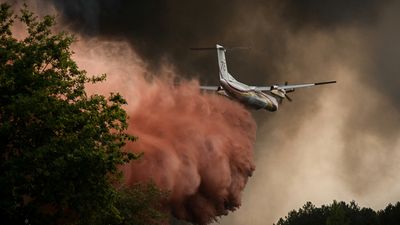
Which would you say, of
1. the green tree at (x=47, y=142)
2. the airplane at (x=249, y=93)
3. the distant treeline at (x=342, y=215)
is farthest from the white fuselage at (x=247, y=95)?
the distant treeline at (x=342, y=215)

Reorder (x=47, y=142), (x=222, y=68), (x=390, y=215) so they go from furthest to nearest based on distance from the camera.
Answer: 1. (x=390, y=215)
2. (x=222, y=68)
3. (x=47, y=142)

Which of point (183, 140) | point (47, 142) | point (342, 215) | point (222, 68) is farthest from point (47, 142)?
point (342, 215)

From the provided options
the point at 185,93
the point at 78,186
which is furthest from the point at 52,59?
the point at 185,93

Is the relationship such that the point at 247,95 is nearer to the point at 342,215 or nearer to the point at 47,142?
the point at 47,142

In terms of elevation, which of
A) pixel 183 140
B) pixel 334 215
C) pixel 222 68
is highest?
pixel 334 215

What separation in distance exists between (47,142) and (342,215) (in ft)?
350

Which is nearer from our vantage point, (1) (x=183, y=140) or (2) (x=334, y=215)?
(1) (x=183, y=140)

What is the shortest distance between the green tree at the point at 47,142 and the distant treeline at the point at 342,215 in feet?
336

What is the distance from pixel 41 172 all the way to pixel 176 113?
33.3 meters

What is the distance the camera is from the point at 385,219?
13525cm

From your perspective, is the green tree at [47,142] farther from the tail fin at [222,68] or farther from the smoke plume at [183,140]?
the tail fin at [222,68]

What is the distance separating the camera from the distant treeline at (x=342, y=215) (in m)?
135

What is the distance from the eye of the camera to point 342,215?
136 m

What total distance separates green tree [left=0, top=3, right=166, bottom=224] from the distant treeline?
4036 inches
